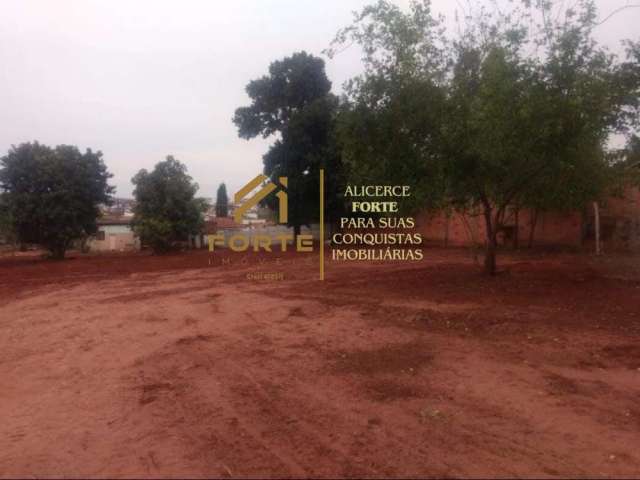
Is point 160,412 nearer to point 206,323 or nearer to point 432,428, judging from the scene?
point 432,428

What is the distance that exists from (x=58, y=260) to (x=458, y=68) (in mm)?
23820

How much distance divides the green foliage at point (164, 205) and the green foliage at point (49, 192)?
2.30 meters

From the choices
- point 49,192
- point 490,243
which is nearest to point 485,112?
point 490,243

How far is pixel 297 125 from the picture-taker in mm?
27188

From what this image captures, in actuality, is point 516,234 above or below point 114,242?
above

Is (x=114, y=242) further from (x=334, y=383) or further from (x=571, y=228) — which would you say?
(x=334, y=383)

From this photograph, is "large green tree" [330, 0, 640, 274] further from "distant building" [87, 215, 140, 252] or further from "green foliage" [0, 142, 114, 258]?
"distant building" [87, 215, 140, 252]

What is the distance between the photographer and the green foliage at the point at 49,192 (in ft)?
83.7

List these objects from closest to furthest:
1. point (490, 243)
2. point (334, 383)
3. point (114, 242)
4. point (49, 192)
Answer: point (334, 383), point (490, 243), point (49, 192), point (114, 242)

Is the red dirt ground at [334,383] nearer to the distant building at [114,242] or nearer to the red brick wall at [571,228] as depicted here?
the red brick wall at [571,228]

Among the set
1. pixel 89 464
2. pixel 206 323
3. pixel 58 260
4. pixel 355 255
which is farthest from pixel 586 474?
pixel 58 260

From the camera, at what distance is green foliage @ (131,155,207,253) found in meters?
28.6

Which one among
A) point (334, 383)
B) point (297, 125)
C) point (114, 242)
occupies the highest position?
point (297, 125)

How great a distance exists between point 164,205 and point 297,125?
325 inches
